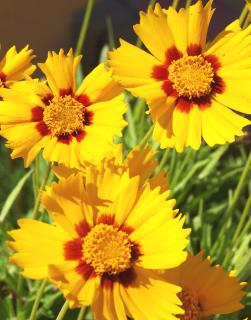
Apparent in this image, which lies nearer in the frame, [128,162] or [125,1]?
A: [128,162]

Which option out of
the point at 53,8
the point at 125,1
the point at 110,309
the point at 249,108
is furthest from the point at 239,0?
the point at 110,309

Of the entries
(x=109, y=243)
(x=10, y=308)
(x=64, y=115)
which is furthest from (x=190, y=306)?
(x=10, y=308)

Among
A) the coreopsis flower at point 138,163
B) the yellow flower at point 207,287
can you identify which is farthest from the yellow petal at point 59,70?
the yellow flower at point 207,287

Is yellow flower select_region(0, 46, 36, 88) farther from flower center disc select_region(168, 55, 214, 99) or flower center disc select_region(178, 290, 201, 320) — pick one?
flower center disc select_region(178, 290, 201, 320)

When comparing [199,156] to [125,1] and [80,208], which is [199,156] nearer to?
[80,208]

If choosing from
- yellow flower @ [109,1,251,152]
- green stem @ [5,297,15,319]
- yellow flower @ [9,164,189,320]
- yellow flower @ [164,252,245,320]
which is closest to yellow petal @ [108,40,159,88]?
yellow flower @ [109,1,251,152]

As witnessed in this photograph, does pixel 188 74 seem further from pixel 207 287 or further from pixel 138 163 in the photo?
pixel 207 287
